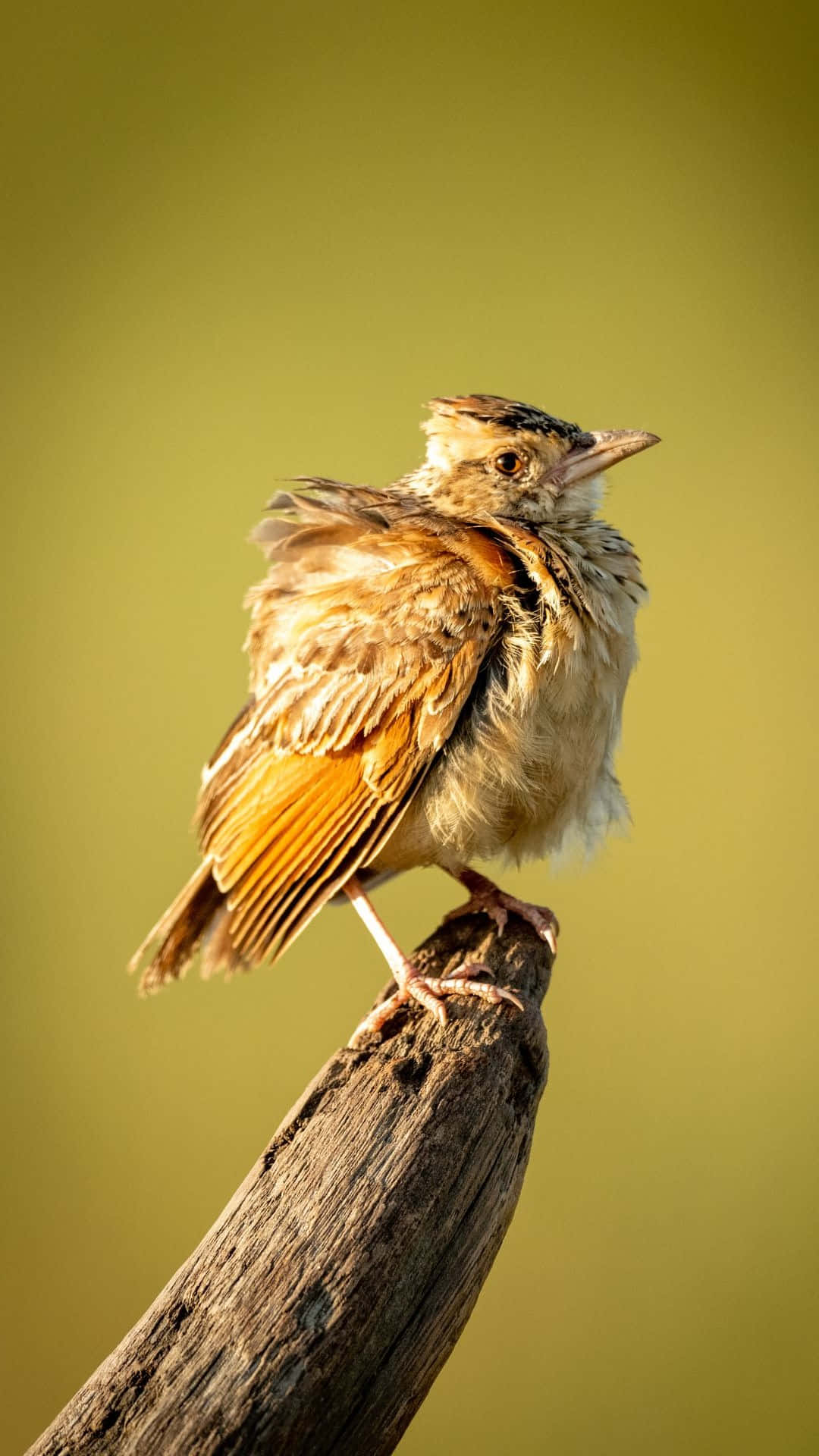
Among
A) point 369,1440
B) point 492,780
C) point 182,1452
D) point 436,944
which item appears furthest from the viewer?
point 436,944

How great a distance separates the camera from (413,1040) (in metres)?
2.41

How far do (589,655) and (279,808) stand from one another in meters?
0.76

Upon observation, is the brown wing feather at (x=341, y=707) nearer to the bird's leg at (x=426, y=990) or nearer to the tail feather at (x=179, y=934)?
the tail feather at (x=179, y=934)

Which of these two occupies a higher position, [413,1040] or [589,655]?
[589,655]

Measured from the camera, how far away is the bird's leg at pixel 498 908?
10.0 feet

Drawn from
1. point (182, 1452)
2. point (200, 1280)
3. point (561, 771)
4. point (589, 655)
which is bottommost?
point (182, 1452)

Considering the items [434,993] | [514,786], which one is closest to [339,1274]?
[434,993]

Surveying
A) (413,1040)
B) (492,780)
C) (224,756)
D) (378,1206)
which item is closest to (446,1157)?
(378,1206)

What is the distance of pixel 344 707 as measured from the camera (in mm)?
2830

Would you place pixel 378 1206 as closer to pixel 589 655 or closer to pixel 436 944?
pixel 436 944

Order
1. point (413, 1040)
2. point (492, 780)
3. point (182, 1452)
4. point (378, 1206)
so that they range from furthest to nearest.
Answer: point (492, 780) → point (413, 1040) → point (378, 1206) → point (182, 1452)

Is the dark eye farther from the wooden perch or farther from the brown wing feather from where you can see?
the wooden perch

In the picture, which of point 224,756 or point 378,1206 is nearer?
point 378,1206

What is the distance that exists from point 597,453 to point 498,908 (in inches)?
42.8
